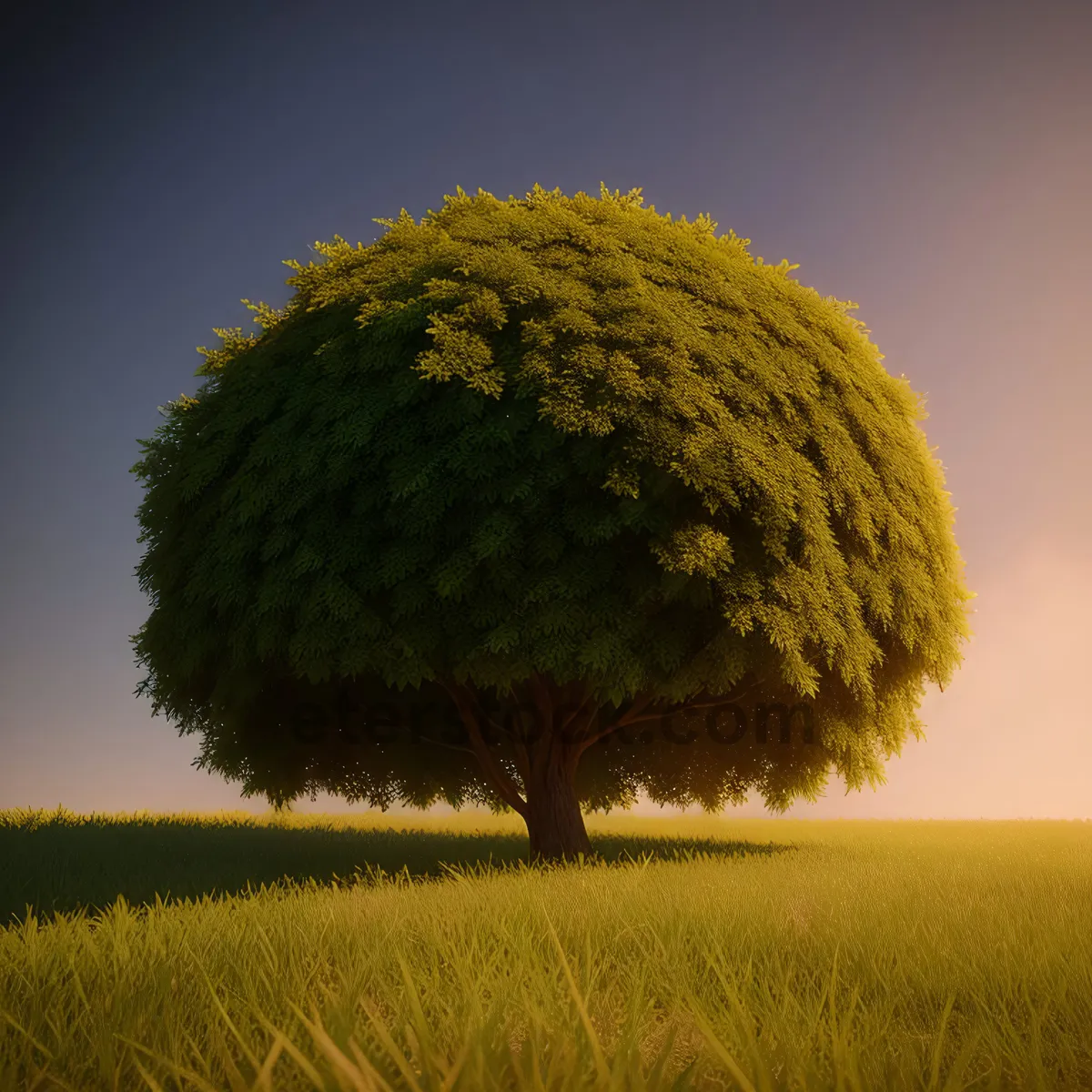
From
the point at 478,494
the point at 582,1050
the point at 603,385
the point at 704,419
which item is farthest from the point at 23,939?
the point at 704,419

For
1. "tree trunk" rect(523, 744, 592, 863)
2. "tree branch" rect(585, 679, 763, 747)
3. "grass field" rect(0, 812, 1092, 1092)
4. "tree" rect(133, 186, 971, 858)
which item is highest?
"tree" rect(133, 186, 971, 858)

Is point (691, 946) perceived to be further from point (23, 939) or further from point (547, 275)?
point (547, 275)

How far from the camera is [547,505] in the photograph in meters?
11.2

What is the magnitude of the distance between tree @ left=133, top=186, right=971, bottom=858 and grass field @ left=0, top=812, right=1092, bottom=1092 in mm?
3061

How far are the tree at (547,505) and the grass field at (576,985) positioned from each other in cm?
306

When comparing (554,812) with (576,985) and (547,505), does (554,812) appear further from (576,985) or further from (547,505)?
(576,985)

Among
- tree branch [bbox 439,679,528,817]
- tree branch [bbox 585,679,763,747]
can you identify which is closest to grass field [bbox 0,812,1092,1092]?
tree branch [bbox 585,679,763,747]

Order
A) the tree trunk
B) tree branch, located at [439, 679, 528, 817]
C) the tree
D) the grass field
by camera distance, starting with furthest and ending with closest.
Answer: tree branch, located at [439, 679, 528, 817] → the tree trunk → the tree → the grass field

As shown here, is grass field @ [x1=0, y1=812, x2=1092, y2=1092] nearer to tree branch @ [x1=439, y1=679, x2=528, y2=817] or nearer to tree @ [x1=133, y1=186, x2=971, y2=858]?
tree @ [x1=133, y1=186, x2=971, y2=858]

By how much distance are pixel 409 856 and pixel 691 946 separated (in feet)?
36.8

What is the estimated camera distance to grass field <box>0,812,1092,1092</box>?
2.78m

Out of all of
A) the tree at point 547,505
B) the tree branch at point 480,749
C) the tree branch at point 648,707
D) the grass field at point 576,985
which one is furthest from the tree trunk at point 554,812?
the grass field at point 576,985

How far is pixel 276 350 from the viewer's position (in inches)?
535

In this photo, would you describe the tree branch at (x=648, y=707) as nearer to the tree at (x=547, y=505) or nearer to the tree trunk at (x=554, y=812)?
the tree at (x=547, y=505)
